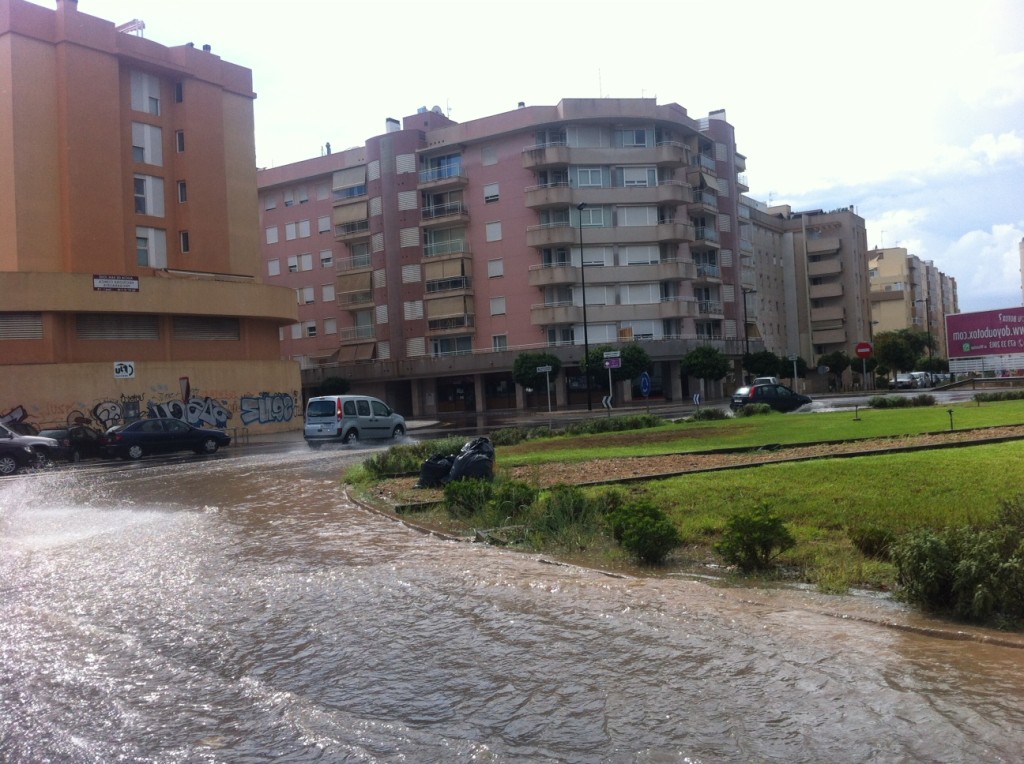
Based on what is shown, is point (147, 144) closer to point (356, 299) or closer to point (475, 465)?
point (356, 299)

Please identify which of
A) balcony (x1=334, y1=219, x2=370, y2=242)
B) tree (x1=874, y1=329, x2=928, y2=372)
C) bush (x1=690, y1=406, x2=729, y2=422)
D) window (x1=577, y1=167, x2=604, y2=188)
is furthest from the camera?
tree (x1=874, y1=329, x2=928, y2=372)

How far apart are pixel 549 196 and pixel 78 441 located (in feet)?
136

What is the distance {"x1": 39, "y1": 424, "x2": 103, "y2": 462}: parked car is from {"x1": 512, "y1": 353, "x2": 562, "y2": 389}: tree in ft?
107

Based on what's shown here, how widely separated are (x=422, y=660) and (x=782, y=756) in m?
2.70

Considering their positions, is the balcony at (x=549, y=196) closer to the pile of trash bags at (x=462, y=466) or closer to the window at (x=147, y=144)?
the window at (x=147, y=144)

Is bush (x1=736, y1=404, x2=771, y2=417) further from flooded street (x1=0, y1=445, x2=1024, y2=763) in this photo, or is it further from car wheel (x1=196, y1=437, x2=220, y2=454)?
flooded street (x1=0, y1=445, x2=1024, y2=763)

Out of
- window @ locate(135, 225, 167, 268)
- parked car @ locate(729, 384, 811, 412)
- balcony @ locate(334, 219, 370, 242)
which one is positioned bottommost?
parked car @ locate(729, 384, 811, 412)

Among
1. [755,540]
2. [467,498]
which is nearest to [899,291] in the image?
[467,498]

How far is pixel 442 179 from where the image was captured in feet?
227

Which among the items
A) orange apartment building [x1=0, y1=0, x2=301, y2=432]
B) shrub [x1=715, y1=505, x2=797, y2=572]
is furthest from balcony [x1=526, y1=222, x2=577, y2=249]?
shrub [x1=715, y1=505, x2=797, y2=572]

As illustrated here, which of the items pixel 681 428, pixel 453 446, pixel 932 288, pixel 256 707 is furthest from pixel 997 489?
pixel 932 288

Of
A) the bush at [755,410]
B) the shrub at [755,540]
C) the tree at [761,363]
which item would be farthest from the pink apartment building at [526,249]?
the shrub at [755,540]

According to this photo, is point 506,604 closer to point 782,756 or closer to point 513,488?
point 782,756

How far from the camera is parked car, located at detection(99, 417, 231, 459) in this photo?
2938 cm
